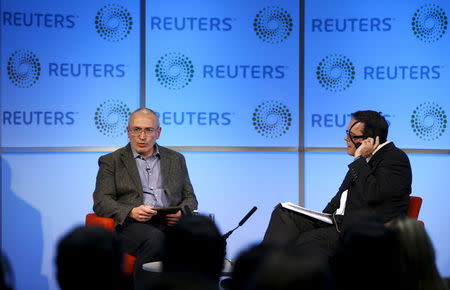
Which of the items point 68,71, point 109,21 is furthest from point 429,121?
point 68,71

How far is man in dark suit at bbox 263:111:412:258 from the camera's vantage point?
3908mm

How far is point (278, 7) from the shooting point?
538cm

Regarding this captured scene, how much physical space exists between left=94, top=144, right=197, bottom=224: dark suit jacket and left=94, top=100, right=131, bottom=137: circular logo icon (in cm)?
85

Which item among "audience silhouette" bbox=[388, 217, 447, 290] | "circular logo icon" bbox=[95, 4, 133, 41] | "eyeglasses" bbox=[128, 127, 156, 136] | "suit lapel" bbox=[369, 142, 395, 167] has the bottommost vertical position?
"audience silhouette" bbox=[388, 217, 447, 290]

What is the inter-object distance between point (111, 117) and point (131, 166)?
1049 mm

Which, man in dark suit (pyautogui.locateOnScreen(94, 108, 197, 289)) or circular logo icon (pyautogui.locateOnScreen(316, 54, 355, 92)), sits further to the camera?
circular logo icon (pyautogui.locateOnScreen(316, 54, 355, 92))

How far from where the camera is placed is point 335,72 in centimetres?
539

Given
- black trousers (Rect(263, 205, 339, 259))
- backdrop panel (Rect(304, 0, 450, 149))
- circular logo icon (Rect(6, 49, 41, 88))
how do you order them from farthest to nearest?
1. backdrop panel (Rect(304, 0, 450, 149))
2. circular logo icon (Rect(6, 49, 41, 88))
3. black trousers (Rect(263, 205, 339, 259))

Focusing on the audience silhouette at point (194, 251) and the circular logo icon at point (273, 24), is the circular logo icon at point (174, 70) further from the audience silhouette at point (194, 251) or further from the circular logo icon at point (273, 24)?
the audience silhouette at point (194, 251)

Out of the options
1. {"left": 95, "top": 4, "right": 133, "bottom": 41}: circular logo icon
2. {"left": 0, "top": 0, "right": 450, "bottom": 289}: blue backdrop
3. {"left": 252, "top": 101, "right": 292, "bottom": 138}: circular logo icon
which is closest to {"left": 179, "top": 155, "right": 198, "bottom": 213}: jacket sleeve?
{"left": 0, "top": 0, "right": 450, "bottom": 289}: blue backdrop

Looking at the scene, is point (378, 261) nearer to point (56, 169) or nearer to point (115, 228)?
point (115, 228)

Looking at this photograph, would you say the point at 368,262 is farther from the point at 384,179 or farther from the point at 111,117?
the point at 111,117

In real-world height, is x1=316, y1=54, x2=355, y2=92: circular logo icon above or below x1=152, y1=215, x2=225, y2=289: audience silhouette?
above

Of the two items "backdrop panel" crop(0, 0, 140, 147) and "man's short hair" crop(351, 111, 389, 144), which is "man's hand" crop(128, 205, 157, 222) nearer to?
"backdrop panel" crop(0, 0, 140, 147)
